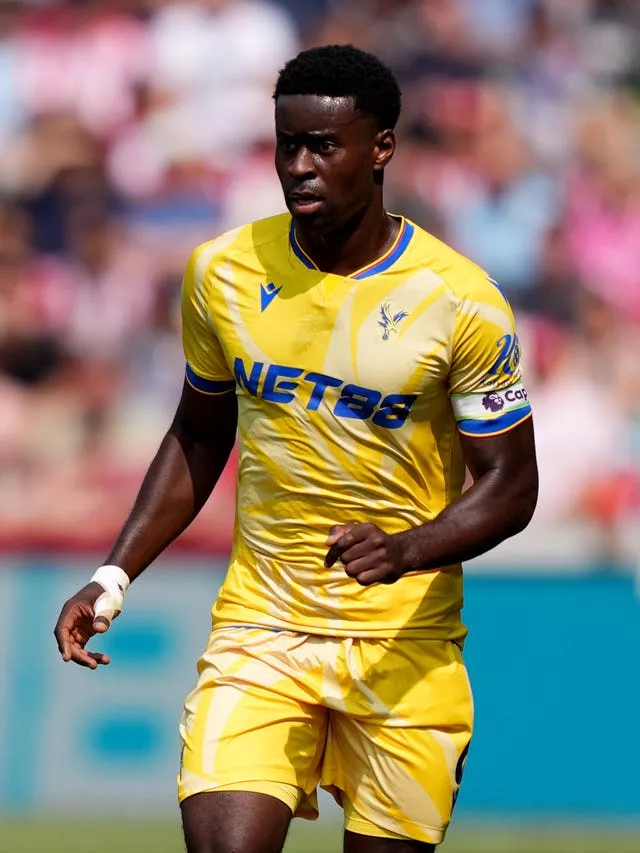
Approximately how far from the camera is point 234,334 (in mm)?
4555

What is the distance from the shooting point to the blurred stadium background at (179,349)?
8477 millimetres

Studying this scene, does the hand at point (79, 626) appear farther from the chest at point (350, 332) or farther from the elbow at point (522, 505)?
the elbow at point (522, 505)

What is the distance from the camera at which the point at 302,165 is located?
4273 mm

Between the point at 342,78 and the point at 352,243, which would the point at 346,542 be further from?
the point at 342,78

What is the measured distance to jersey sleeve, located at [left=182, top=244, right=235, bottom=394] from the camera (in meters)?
4.66

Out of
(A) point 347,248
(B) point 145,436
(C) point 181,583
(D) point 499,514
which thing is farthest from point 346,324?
(B) point 145,436

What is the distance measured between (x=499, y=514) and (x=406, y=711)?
610 millimetres

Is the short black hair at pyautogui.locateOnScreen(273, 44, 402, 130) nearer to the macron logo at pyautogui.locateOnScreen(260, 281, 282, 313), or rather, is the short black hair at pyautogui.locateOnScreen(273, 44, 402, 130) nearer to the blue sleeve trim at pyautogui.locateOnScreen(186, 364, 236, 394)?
the macron logo at pyautogui.locateOnScreen(260, 281, 282, 313)

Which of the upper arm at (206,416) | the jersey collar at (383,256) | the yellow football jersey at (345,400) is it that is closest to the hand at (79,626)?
the yellow football jersey at (345,400)

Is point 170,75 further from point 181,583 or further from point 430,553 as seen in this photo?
point 430,553

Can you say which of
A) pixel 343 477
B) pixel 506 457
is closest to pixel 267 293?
pixel 343 477

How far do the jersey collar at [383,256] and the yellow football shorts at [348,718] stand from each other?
1022 millimetres

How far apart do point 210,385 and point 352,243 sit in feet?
2.06

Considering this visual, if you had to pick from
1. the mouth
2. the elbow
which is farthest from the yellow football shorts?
the mouth
